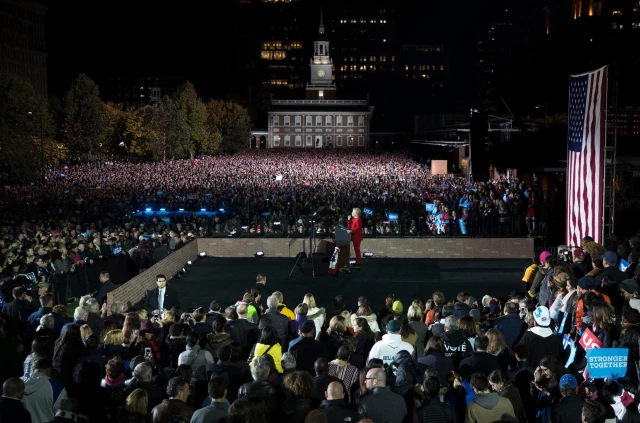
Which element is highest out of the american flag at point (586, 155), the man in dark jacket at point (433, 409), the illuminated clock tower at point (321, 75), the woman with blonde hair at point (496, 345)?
the illuminated clock tower at point (321, 75)

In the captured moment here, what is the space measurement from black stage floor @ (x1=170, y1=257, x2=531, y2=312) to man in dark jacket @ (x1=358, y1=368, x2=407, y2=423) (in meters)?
9.69

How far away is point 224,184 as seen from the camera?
4053 centimetres

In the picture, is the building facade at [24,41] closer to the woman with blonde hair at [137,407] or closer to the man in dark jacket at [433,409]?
the woman with blonde hair at [137,407]

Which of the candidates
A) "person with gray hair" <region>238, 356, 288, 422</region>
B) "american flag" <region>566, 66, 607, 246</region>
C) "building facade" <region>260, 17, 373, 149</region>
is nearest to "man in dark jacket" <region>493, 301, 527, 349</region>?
"person with gray hair" <region>238, 356, 288, 422</region>

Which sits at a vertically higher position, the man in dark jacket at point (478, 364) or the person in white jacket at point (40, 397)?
the man in dark jacket at point (478, 364)

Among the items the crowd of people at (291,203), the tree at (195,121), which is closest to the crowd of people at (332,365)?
the crowd of people at (291,203)

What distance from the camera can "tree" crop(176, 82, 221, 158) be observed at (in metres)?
95.6

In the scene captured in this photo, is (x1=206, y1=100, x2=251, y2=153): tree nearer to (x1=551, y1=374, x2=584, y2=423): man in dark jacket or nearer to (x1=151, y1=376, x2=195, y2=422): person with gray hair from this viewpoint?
(x1=151, y1=376, x2=195, y2=422): person with gray hair

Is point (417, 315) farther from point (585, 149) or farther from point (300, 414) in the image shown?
point (585, 149)

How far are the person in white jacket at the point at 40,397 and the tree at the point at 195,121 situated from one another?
87.7 m

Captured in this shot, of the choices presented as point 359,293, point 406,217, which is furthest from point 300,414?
point 406,217

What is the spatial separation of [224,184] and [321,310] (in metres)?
30.0

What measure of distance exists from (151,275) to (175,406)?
12100 mm

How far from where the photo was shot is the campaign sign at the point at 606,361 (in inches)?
308
